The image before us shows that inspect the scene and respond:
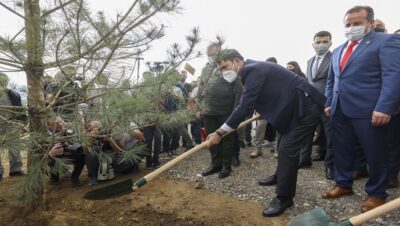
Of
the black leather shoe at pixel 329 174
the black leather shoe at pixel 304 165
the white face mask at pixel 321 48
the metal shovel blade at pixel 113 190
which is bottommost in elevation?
the black leather shoe at pixel 304 165

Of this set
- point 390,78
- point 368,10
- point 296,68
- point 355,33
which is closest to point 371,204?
point 390,78

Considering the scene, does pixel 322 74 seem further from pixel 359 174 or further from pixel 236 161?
pixel 236 161

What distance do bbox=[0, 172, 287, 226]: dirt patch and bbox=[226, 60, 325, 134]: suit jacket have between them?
0.72 meters

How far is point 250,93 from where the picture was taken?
99.0 inches

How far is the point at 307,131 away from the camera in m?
2.51

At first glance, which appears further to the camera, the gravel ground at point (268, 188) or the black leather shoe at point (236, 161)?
the black leather shoe at point (236, 161)

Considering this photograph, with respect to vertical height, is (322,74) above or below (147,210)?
above

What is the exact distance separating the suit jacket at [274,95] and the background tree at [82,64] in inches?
21.3

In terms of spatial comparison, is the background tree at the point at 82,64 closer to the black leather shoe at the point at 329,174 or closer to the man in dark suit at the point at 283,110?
the man in dark suit at the point at 283,110

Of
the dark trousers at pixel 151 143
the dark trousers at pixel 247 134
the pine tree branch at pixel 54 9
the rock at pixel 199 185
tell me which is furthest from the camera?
the dark trousers at pixel 247 134

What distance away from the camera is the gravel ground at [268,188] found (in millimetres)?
2455

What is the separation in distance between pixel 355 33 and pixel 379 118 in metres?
0.68

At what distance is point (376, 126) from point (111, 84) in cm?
189

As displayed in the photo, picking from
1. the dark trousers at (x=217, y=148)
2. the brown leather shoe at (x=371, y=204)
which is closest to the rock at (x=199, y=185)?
the dark trousers at (x=217, y=148)
